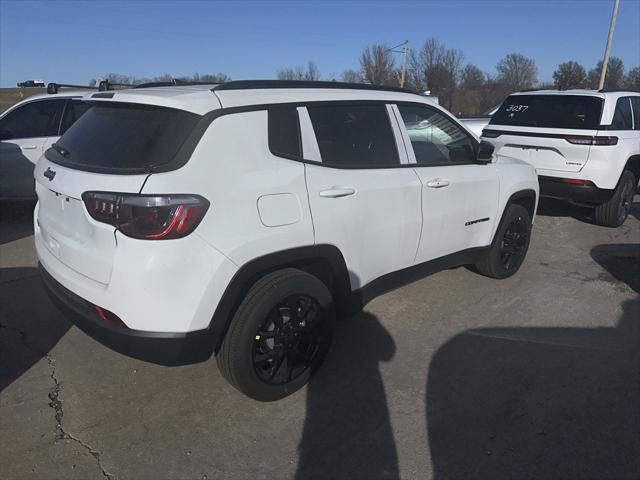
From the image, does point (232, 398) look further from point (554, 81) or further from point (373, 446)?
point (554, 81)

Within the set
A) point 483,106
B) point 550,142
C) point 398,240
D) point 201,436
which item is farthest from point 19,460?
point 483,106

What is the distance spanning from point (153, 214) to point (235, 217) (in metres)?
0.40

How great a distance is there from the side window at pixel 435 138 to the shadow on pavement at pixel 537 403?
1418 millimetres

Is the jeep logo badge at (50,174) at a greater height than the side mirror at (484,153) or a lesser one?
lesser

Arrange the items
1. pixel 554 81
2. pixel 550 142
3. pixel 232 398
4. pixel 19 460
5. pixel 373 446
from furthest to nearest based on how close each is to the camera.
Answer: pixel 554 81 → pixel 550 142 → pixel 232 398 → pixel 373 446 → pixel 19 460

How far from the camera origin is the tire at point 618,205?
6.83m

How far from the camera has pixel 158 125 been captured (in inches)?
101

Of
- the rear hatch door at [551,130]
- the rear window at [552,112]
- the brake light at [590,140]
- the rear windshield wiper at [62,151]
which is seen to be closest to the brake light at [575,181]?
the rear hatch door at [551,130]

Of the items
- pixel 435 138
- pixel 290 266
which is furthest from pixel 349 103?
pixel 290 266

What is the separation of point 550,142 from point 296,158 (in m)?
5.09

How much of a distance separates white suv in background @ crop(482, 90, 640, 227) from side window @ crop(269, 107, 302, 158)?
5.02m

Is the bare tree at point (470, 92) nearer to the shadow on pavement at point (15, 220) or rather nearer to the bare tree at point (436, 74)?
the bare tree at point (436, 74)

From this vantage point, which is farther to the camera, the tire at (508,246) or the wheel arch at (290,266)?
the tire at (508,246)

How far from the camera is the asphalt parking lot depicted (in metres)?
2.55
